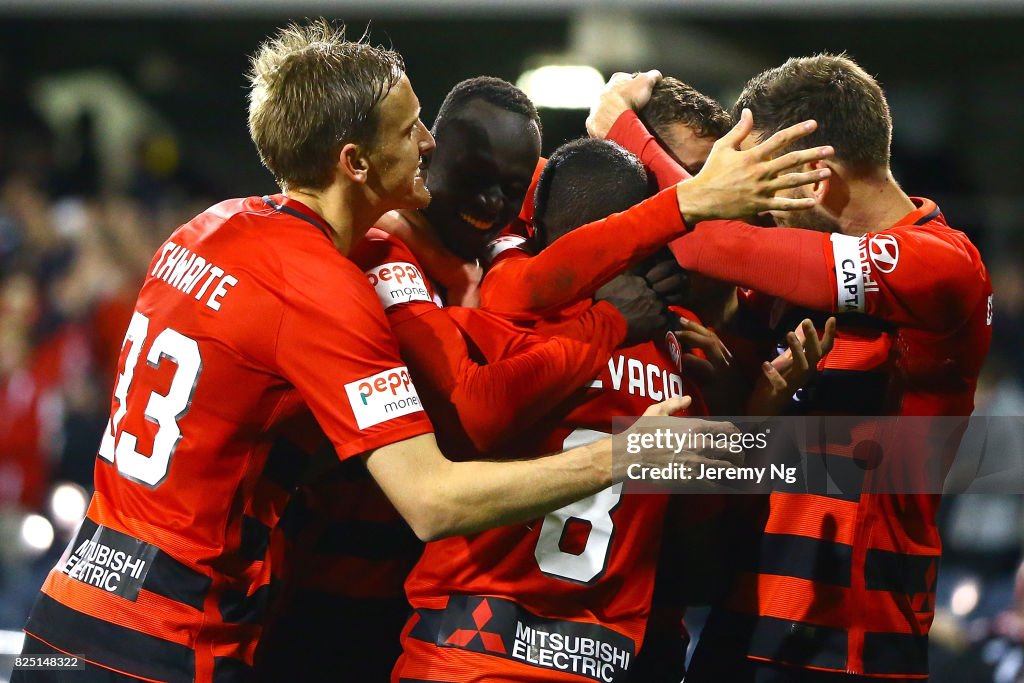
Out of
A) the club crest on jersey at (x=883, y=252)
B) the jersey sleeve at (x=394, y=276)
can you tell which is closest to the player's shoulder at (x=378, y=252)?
the jersey sleeve at (x=394, y=276)

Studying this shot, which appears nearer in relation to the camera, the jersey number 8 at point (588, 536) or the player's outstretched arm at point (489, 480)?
the player's outstretched arm at point (489, 480)

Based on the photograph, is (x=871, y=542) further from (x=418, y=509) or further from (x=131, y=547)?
(x=131, y=547)

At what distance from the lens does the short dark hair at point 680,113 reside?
9.80 ft

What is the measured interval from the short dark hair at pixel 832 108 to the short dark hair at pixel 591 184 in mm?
350

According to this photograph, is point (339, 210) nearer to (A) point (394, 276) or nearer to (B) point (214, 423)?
(A) point (394, 276)

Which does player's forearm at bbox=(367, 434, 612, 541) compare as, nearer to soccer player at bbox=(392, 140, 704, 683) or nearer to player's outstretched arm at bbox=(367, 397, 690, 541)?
player's outstretched arm at bbox=(367, 397, 690, 541)

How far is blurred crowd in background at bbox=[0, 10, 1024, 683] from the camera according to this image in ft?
16.6

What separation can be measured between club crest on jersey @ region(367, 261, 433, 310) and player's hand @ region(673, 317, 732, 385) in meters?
0.60

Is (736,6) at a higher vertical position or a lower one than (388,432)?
higher

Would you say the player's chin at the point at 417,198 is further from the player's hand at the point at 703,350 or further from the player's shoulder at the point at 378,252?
the player's hand at the point at 703,350

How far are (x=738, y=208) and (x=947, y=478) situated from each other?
94 cm

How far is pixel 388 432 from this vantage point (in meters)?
2.29

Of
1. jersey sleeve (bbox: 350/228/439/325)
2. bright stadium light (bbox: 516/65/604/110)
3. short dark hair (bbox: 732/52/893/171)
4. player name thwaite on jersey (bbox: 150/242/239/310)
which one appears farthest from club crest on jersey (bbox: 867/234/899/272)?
bright stadium light (bbox: 516/65/604/110)

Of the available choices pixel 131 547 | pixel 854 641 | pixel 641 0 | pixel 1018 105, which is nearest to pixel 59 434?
pixel 131 547
